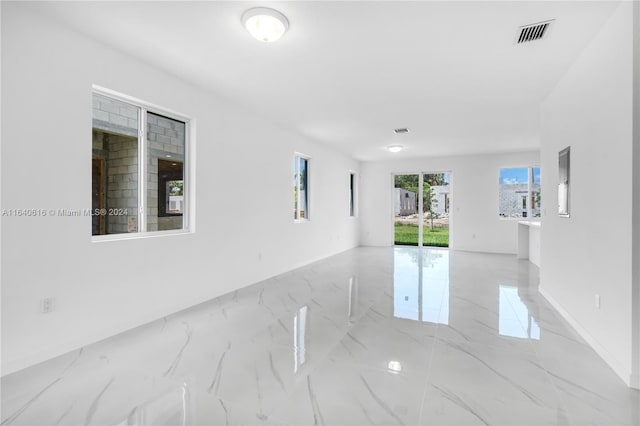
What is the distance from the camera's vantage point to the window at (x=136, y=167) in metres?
3.08

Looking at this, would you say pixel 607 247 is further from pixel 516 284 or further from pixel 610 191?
pixel 516 284

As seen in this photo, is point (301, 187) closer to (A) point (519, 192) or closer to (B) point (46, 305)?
(B) point (46, 305)

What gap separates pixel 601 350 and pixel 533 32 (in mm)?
2562

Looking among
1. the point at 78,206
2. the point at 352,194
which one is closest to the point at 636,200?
the point at 78,206

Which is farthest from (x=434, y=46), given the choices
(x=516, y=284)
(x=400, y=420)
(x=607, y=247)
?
(x=516, y=284)

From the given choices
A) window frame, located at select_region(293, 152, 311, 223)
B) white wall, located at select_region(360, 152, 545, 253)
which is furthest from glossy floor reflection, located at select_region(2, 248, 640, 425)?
white wall, located at select_region(360, 152, 545, 253)

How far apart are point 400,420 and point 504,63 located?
10.8 ft

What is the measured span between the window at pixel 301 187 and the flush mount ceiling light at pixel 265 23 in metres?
3.85

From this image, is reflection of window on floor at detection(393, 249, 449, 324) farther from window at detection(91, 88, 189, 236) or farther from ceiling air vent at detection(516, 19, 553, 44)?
window at detection(91, 88, 189, 236)

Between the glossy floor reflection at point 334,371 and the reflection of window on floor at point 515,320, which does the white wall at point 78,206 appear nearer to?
A: the glossy floor reflection at point 334,371

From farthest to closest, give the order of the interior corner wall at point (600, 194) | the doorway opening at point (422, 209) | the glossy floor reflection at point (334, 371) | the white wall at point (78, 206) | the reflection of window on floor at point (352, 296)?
the doorway opening at point (422, 209), the reflection of window on floor at point (352, 296), the white wall at point (78, 206), the interior corner wall at point (600, 194), the glossy floor reflection at point (334, 371)

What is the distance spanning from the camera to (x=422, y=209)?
31.2 feet

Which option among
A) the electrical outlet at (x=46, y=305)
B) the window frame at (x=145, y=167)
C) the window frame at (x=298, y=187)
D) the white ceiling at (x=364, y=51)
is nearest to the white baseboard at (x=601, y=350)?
the white ceiling at (x=364, y=51)

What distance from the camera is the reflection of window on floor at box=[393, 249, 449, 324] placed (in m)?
3.64
